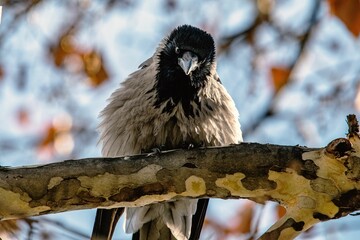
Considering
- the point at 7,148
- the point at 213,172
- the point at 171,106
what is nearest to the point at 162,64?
the point at 171,106

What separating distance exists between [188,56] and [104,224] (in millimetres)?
1343

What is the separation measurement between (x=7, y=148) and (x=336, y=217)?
497 centimetres

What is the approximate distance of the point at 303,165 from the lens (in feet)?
10.1

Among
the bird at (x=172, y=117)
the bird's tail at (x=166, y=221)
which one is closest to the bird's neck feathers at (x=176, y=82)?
the bird at (x=172, y=117)

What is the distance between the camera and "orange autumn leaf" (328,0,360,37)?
4371mm

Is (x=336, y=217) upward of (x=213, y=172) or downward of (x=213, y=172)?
downward

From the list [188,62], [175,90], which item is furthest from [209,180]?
[188,62]

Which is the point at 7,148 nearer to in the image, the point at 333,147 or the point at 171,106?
the point at 171,106

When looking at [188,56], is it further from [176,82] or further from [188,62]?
[176,82]

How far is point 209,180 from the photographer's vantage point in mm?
3189

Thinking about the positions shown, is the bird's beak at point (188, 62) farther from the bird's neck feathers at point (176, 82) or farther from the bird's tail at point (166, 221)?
the bird's tail at point (166, 221)

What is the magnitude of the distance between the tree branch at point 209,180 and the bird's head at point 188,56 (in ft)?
4.36

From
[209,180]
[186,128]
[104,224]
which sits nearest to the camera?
[209,180]

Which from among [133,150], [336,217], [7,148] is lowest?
[336,217]
